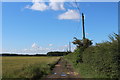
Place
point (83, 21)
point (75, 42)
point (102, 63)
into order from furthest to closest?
point (75, 42), point (83, 21), point (102, 63)

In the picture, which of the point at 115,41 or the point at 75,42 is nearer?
the point at 115,41

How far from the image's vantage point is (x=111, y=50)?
1366cm

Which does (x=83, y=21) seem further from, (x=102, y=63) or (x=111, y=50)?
(x=111, y=50)

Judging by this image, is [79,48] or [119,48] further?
[79,48]

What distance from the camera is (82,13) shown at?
34219 millimetres

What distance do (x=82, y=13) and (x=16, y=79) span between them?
20.3 m

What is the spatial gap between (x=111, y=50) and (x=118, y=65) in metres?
1.06

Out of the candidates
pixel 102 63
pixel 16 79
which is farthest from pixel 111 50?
pixel 16 79

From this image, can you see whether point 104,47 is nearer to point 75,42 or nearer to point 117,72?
point 117,72

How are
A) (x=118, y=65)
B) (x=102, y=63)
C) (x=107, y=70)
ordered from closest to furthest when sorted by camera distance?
1. (x=118, y=65)
2. (x=107, y=70)
3. (x=102, y=63)

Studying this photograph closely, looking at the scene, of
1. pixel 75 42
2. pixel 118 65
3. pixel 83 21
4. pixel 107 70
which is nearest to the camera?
pixel 118 65

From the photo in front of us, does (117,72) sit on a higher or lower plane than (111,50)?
lower

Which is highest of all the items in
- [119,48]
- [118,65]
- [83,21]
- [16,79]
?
[83,21]

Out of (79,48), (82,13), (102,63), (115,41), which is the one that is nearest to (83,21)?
(82,13)
